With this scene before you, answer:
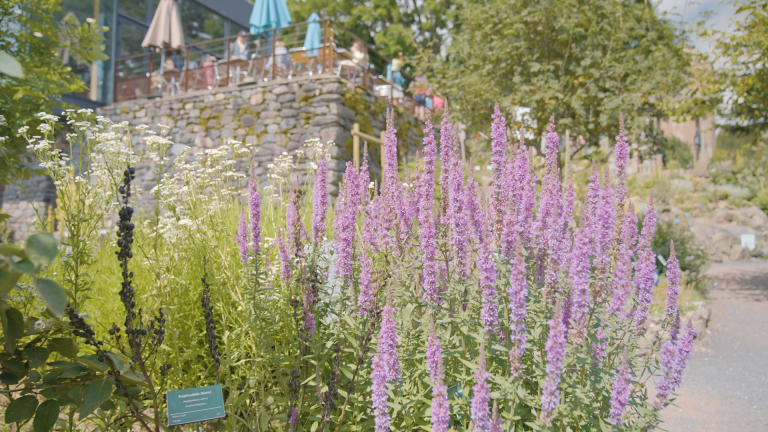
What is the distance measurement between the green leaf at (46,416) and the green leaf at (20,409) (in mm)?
24

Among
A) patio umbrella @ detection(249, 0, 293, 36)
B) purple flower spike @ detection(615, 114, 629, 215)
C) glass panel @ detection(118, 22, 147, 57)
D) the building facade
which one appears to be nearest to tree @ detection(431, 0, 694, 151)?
patio umbrella @ detection(249, 0, 293, 36)

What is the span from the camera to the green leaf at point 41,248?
97 centimetres

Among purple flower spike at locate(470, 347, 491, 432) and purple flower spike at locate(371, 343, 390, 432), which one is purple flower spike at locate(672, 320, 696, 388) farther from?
purple flower spike at locate(371, 343, 390, 432)

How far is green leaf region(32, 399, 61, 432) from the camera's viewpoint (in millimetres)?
1567

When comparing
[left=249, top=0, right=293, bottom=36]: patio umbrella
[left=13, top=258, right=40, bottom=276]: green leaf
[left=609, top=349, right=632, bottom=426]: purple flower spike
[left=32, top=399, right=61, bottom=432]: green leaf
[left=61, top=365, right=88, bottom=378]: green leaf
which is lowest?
[left=609, top=349, right=632, bottom=426]: purple flower spike

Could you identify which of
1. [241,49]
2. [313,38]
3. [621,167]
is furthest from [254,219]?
[241,49]

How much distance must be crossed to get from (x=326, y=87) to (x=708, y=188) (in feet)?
50.0

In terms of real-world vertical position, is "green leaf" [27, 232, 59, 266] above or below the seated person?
below

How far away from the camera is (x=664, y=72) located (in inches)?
330

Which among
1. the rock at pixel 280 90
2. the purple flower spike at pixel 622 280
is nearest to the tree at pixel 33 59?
the purple flower spike at pixel 622 280

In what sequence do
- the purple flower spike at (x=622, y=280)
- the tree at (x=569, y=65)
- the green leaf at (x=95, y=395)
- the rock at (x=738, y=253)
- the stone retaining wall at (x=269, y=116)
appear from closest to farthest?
the green leaf at (x=95, y=395)
the purple flower spike at (x=622, y=280)
the tree at (x=569, y=65)
the stone retaining wall at (x=269, y=116)
the rock at (x=738, y=253)

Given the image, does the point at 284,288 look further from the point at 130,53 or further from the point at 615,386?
the point at 130,53

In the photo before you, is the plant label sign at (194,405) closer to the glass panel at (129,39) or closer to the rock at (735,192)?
the glass panel at (129,39)

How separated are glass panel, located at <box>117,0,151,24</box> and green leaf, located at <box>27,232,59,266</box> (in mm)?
16785
